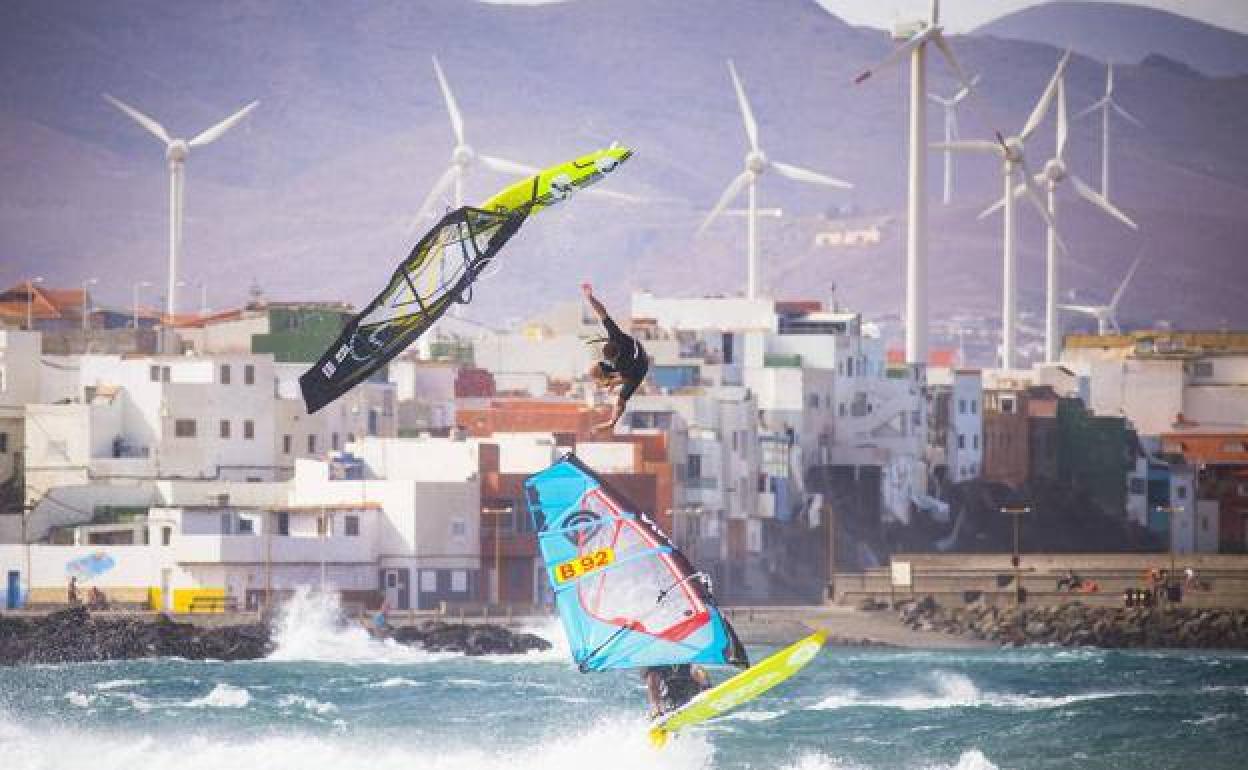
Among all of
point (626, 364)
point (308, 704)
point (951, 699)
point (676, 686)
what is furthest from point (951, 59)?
point (626, 364)

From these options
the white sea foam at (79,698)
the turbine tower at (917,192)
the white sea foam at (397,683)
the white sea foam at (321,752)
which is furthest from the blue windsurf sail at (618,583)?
the turbine tower at (917,192)

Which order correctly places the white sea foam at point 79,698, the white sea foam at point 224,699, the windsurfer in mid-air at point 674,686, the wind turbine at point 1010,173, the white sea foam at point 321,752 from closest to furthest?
the windsurfer in mid-air at point 674,686 → the white sea foam at point 321,752 → the white sea foam at point 79,698 → the white sea foam at point 224,699 → the wind turbine at point 1010,173

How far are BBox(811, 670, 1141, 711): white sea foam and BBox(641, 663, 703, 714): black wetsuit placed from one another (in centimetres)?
2611

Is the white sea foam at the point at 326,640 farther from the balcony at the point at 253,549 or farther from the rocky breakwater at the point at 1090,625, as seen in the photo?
the rocky breakwater at the point at 1090,625

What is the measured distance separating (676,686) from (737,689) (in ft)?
4.72

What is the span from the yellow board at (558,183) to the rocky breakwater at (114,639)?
35327mm

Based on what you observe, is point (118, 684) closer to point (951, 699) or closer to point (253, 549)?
point (253, 549)

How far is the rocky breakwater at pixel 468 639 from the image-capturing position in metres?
78.9

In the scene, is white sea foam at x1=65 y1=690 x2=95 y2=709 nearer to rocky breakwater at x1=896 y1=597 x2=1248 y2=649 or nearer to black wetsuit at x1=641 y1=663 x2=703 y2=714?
black wetsuit at x1=641 y1=663 x2=703 y2=714

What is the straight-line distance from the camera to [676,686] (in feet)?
143

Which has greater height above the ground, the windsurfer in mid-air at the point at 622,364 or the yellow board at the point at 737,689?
the windsurfer in mid-air at the point at 622,364

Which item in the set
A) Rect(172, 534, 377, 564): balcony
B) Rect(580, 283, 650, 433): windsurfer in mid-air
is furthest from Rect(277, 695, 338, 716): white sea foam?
Rect(580, 283, 650, 433): windsurfer in mid-air

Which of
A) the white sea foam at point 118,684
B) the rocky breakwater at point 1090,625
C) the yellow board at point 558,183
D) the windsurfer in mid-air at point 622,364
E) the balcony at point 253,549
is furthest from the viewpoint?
the rocky breakwater at point 1090,625

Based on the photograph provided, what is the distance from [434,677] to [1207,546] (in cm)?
5324
